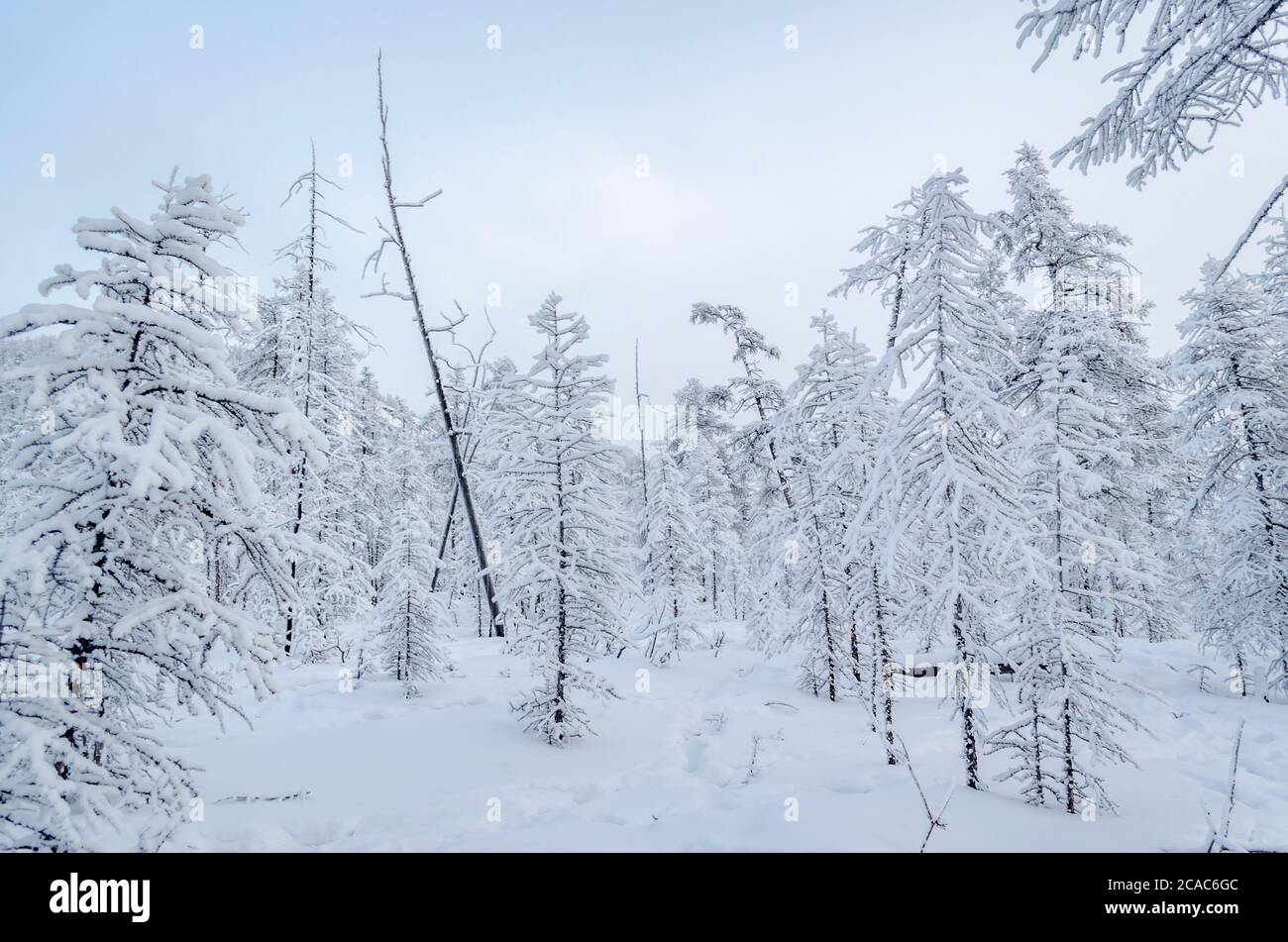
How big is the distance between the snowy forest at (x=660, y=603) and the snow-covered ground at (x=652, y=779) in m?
0.07

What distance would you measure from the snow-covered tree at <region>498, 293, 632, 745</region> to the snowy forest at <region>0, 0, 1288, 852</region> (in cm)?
7

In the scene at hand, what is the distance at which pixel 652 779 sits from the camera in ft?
27.9

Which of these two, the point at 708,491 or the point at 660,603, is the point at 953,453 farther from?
the point at 708,491

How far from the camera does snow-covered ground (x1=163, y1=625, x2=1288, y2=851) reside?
19.3ft

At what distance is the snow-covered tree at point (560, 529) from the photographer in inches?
379

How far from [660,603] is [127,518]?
17.6 m

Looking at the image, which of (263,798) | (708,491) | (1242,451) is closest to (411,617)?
(263,798)

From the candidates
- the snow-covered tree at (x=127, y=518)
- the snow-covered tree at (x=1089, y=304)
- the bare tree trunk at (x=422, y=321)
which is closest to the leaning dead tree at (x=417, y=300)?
the bare tree trunk at (x=422, y=321)

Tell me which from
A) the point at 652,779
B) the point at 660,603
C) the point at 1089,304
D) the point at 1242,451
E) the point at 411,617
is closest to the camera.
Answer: the point at 652,779

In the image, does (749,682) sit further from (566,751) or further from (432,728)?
(432,728)

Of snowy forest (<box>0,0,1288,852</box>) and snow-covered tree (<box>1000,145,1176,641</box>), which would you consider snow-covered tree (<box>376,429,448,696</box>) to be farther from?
snow-covered tree (<box>1000,145,1176,641</box>)

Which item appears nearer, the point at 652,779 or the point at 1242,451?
the point at 652,779

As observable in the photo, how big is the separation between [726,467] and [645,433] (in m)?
13.2
